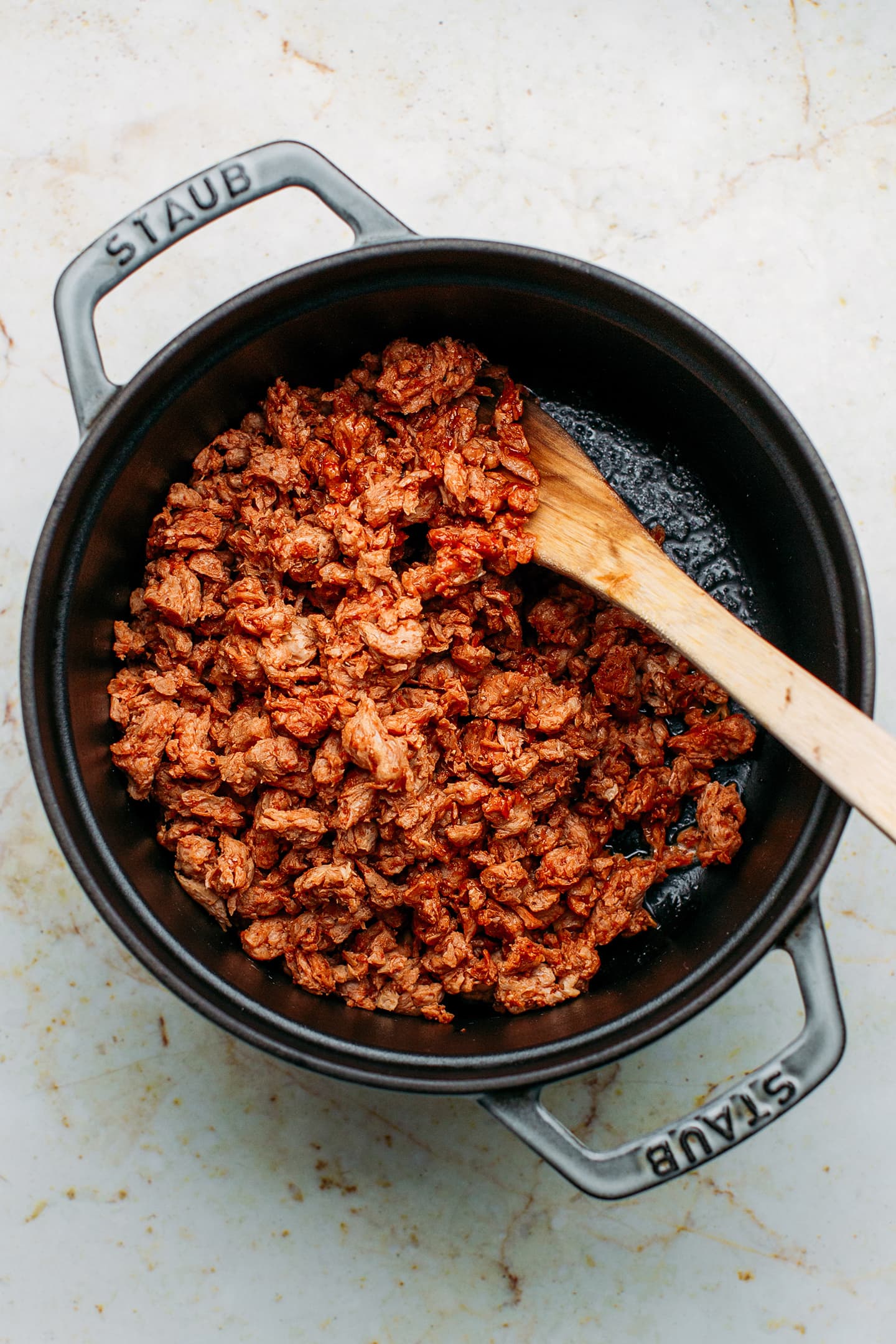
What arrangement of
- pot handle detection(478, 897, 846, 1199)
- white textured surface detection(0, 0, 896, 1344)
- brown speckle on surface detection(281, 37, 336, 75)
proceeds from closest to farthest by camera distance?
pot handle detection(478, 897, 846, 1199)
white textured surface detection(0, 0, 896, 1344)
brown speckle on surface detection(281, 37, 336, 75)

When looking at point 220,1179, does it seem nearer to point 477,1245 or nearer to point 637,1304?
point 477,1245

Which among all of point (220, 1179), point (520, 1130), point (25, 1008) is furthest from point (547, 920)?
A: point (25, 1008)

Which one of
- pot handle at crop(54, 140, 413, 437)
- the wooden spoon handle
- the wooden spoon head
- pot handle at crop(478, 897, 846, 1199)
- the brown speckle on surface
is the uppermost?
the brown speckle on surface

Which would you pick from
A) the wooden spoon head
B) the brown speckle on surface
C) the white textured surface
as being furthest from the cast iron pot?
the brown speckle on surface

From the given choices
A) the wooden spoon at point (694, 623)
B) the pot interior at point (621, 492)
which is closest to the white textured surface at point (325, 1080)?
the pot interior at point (621, 492)

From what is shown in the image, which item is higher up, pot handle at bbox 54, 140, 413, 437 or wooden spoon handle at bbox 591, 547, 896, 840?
pot handle at bbox 54, 140, 413, 437

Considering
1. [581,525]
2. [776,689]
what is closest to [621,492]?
[581,525]

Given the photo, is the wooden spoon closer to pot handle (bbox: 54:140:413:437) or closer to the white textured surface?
pot handle (bbox: 54:140:413:437)
